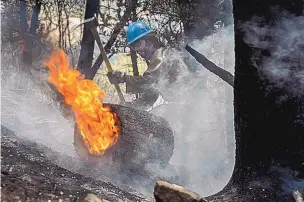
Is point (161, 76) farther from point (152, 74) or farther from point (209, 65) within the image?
point (209, 65)

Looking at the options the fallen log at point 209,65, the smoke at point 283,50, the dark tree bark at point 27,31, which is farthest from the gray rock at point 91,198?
the dark tree bark at point 27,31

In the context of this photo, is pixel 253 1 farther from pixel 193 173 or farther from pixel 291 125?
pixel 193 173

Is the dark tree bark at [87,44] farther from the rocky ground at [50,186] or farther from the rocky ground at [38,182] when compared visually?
the rocky ground at [50,186]

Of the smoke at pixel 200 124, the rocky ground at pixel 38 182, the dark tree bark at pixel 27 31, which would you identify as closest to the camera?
the rocky ground at pixel 38 182

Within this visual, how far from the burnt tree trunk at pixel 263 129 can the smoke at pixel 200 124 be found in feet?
5.75

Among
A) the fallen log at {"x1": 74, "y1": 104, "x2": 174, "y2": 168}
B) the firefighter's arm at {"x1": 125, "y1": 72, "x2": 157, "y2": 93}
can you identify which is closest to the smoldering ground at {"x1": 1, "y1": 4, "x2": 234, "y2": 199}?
the fallen log at {"x1": 74, "y1": 104, "x2": 174, "y2": 168}

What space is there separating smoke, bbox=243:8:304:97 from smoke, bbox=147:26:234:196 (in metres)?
2.17

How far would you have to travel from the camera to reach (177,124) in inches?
305

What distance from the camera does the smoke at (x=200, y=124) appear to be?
5535 mm

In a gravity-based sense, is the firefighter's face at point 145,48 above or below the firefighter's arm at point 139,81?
above

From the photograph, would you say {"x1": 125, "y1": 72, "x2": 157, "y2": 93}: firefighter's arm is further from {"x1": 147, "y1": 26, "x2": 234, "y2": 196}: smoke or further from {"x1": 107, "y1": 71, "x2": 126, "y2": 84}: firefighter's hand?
{"x1": 147, "y1": 26, "x2": 234, "y2": 196}: smoke

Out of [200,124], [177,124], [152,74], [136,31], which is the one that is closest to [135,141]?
[152,74]

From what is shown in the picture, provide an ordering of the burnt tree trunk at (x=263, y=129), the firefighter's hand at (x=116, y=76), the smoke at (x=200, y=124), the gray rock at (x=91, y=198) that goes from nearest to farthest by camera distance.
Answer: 1. the gray rock at (x=91, y=198)
2. the burnt tree trunk at (x=263, y=129)
3. the smoke at (x=200, y=124)
4. the firefighter's hand at (x=116, y=76)

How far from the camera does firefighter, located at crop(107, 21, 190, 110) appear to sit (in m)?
6.37
